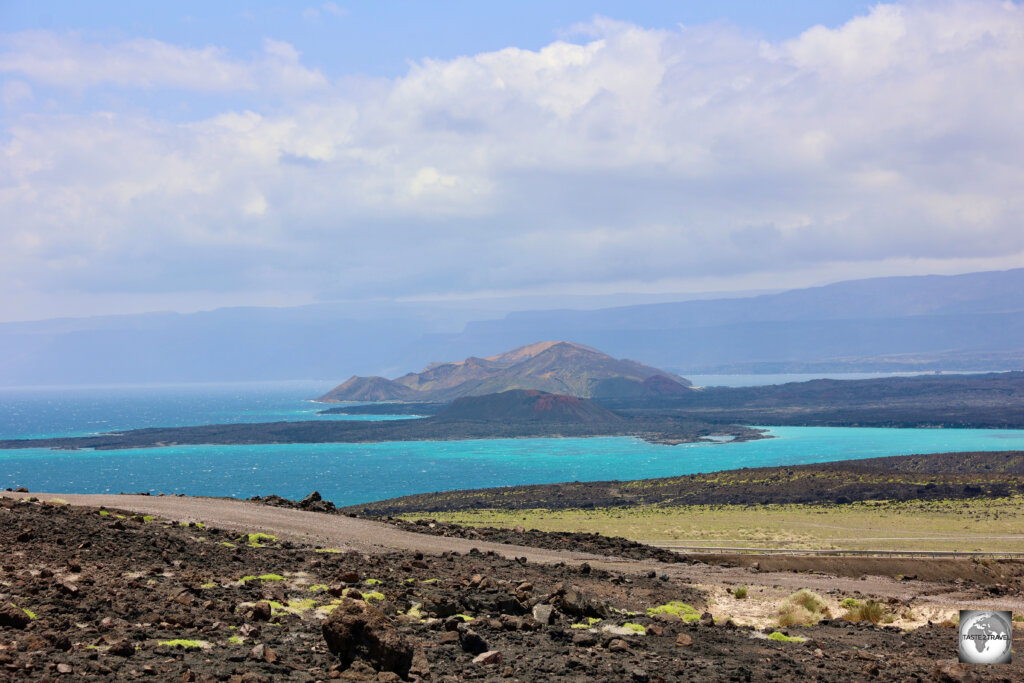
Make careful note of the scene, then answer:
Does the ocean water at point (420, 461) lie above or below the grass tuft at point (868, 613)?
below

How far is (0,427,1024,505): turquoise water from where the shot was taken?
10219cm

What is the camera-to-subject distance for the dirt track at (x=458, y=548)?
26047 mm

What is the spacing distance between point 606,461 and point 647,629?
112 m

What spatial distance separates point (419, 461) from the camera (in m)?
133

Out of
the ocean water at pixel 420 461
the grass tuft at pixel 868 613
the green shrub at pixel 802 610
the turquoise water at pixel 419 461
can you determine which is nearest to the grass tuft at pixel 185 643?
the green shrub at pixel 802 610

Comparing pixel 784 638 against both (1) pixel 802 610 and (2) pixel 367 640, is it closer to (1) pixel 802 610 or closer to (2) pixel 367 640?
(1) pixel 802 610

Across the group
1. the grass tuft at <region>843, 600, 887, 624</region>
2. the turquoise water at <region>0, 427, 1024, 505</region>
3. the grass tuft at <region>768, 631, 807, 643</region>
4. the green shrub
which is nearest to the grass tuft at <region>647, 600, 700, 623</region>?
the green shrub

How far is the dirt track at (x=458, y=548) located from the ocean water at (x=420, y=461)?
55990mm

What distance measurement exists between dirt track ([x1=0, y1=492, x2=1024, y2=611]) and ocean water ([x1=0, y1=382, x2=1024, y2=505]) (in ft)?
184

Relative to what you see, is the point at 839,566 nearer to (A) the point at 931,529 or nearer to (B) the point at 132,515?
(A) the point at 931,529

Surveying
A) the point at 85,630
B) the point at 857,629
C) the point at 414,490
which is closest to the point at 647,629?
the point at 857,629

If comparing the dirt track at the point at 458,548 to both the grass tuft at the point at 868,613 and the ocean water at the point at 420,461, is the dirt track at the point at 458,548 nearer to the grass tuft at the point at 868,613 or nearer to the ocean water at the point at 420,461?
the grass tuft at the point at 868,613

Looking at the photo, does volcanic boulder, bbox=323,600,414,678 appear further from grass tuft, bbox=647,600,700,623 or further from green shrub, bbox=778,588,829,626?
green shrub, bbox=778,588,829,626

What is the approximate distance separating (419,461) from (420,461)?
0.52ft
